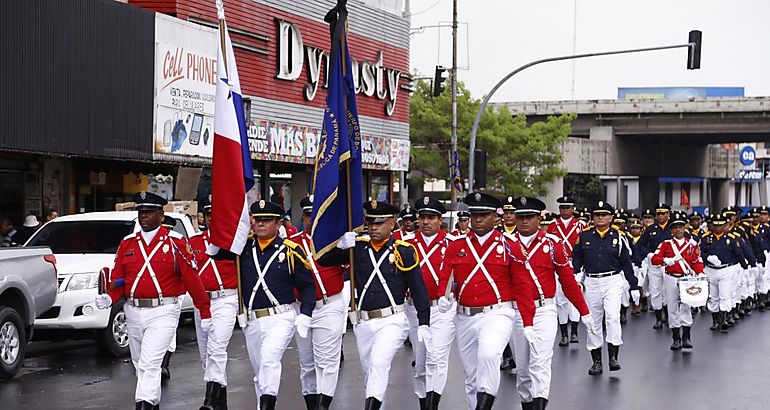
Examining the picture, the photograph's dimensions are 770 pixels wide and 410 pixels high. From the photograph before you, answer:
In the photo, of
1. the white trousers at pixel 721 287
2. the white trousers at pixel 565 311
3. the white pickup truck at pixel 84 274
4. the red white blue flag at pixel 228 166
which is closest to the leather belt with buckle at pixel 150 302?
the red white blue flag at pixel 228 166

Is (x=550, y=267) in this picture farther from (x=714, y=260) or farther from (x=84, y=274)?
(x=714, y=260)

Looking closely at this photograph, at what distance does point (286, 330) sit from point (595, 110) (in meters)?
52.6

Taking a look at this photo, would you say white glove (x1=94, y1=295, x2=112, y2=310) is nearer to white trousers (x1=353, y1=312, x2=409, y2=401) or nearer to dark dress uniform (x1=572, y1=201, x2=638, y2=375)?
white trousers (x1=353, y1=312, x2=409, y2=401)

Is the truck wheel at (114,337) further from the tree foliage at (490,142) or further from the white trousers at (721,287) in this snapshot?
the tree foliage at (490,142)

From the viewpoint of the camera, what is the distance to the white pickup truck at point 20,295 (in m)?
13.8

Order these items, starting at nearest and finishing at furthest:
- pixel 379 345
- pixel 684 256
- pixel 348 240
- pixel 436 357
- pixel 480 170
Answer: pixel 379 345, pixel 348 240, pixel 436 357, pixel 684 256, pixel 480 170

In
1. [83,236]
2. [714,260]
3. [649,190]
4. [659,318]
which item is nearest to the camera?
[83,236]

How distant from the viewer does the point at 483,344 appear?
10.2 meters

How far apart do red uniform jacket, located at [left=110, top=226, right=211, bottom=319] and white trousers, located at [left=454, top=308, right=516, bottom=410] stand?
7.48ft

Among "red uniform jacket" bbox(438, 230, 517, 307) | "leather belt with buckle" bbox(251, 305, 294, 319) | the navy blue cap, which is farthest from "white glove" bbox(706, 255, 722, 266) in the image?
the navy blue cap

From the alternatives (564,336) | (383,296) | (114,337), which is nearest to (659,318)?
(564,336)

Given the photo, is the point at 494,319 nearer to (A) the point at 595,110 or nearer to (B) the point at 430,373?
(B) the point at 430,373

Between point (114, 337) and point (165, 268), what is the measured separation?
5.73 meters

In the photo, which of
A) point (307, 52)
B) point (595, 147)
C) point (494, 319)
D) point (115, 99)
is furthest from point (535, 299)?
point (595, 147)
